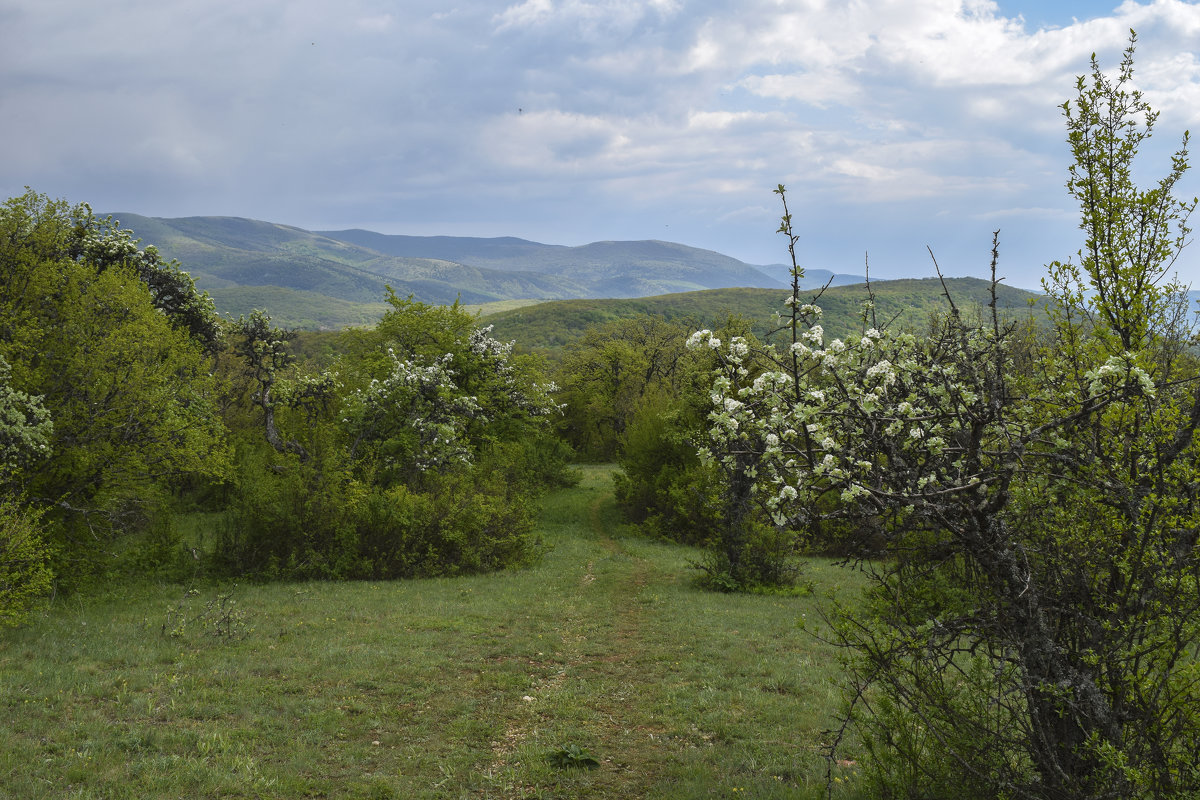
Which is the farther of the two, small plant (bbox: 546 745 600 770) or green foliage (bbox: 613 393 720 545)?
green foliage (bbox: 613 393 720 545)

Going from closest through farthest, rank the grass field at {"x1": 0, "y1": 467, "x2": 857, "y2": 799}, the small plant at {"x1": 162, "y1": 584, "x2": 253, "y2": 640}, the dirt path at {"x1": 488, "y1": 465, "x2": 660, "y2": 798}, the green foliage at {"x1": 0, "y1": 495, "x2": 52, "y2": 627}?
the grass field at {"x1": 0, "y1": 467, "x2": 857, "y2": 799}, the dirt path at {"x1": 488, "y1": 465, "x2": 660, "y2": 798}, the green foliage at {"x1": 0, "y1": 495, "x2": 52, "y2": 627}, the small plant at {"x1": 162, "y1": 584, "x2": 253, "y2": 640}

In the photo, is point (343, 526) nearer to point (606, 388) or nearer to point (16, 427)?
point (16, 427)

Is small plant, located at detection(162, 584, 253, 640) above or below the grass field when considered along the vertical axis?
below

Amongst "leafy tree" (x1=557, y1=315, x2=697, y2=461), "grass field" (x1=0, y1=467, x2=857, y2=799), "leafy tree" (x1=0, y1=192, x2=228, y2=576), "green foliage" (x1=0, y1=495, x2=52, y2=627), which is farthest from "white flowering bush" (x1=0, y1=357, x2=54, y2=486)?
"leafy tree" (x1=557, y1=315, x2=697, y2=461)

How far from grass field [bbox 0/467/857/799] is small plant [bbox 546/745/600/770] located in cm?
4

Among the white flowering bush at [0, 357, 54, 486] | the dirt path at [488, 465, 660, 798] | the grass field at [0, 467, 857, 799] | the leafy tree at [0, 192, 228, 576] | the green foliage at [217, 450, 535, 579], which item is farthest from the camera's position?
the green foliage at [217, 450, 535, 579]

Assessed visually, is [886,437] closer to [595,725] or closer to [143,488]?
[595,725]

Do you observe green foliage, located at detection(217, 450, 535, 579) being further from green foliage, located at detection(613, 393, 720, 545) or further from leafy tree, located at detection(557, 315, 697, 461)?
leafy tree, located at detection(557, 315, 697, 461)

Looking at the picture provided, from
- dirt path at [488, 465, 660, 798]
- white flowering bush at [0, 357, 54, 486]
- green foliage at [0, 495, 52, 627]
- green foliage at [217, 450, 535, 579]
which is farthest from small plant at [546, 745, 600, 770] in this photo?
green foliage at [217, 450, 535, 579]

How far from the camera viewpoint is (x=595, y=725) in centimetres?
1169

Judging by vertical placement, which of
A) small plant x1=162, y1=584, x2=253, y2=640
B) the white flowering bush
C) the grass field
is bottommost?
small plant x1=162, y1=584, x2=253, y2=640

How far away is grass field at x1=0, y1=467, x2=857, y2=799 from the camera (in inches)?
358

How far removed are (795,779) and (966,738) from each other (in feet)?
9.73

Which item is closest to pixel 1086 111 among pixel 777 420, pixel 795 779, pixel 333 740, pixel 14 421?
pixel 777 420
